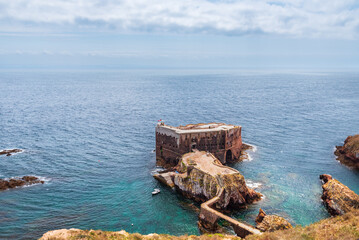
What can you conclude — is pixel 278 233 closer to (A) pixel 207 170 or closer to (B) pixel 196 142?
(A) pixel 207 170

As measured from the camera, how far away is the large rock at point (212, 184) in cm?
5303

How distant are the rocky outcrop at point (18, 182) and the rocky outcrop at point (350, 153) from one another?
7045 centimetres

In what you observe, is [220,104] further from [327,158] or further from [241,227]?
[241,227]

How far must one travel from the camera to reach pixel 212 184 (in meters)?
54.4

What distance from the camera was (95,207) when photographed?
53125 millimetres

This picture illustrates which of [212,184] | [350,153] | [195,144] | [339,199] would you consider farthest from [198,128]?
[350,153]

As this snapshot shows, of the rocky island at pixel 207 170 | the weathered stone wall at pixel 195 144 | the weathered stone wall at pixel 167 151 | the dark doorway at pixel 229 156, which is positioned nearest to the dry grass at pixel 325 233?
the rocky island at pixel 207 170

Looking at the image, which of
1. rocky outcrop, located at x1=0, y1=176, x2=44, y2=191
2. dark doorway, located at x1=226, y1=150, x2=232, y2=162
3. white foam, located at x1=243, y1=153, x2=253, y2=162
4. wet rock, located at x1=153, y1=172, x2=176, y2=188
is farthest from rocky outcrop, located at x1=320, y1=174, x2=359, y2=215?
rocky outcrop, located at x1=0, y1=176, x2=44, y2=191

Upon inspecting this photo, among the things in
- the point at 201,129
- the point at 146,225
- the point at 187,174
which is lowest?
the point at 146,225

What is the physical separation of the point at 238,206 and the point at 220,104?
10439cm

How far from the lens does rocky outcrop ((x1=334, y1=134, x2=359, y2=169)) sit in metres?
72.7

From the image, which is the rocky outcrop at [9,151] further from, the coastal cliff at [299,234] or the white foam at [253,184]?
the white foam at [253,184]

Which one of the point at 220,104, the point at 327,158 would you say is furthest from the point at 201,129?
the point at 220,104

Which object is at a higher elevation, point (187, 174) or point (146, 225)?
point (187, 174)
